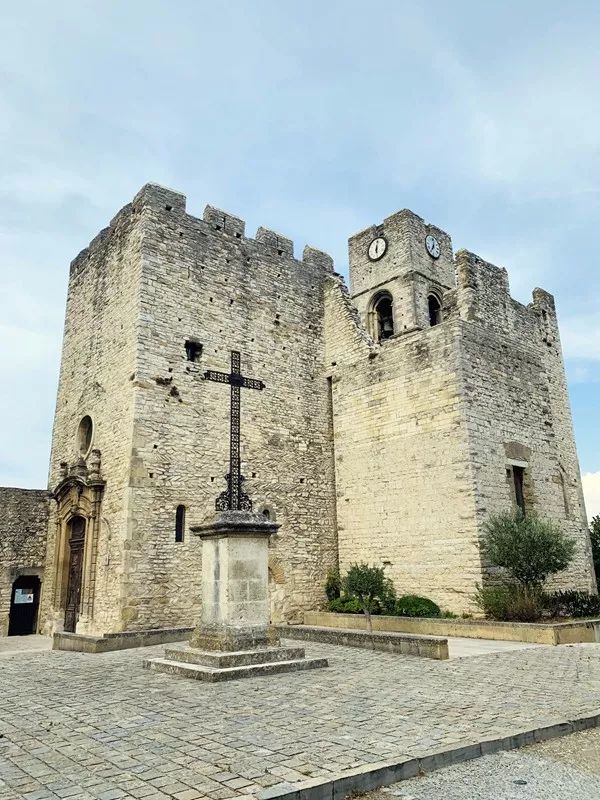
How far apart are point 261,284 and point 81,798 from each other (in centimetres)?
1367

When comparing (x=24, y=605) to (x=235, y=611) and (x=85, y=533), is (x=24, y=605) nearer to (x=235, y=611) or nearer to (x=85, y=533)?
(x=85, y=533)

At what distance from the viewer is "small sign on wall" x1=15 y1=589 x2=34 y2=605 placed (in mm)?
15070

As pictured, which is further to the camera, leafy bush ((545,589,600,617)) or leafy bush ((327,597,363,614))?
leafy bush ((327,597,363,614))

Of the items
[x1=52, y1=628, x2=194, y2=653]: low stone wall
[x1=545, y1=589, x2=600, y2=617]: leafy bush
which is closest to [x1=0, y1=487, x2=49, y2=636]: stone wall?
[x1=52, y1=628, x2=194, y2=653]: low stone wall

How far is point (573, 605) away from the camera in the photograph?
36.9 feet

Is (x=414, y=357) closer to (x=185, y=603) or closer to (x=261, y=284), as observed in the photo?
(x=261, y=284)

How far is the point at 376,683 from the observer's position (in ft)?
21.1

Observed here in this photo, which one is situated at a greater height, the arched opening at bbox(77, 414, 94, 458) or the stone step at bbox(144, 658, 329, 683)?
the arched opening at bbox(77, 414, 94, 458)

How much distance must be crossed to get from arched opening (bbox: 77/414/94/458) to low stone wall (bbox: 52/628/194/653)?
16.0ft

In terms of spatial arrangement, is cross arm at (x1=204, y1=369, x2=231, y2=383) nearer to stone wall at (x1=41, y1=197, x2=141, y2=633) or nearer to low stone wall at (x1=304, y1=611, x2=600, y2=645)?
stone wall at (x1=41, y1=197, x2=141, y2=633)

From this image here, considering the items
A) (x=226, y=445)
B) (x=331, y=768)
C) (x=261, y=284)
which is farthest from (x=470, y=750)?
(x=261, y=284)

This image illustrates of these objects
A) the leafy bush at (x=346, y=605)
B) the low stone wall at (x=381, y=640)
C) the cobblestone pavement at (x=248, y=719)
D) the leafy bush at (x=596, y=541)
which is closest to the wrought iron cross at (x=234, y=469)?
the cobblestone pavement at (x=248, y=719)

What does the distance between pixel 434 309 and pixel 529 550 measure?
434 inches

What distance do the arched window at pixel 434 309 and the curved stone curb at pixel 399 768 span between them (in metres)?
16.6
